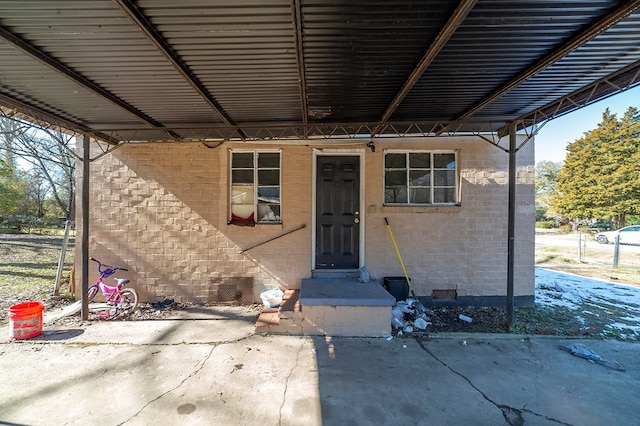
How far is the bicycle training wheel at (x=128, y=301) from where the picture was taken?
4906 mm

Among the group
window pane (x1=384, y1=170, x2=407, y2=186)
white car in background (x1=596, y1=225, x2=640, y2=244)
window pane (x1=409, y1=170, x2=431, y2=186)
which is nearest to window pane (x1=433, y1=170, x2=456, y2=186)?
window pane (x1=409, y1=170, x2=431, y2=186)

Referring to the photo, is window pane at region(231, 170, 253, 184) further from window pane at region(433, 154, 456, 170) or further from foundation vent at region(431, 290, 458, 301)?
foundation vent at region(431, 290, 458, 301)

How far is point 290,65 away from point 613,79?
384cm

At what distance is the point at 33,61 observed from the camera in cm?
293

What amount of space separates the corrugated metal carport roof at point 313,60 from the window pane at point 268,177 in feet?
4.25

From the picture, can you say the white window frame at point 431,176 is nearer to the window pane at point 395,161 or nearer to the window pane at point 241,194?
the window pane at point 395,161

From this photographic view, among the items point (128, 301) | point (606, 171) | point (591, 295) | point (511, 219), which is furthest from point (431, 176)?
point (606, 171)

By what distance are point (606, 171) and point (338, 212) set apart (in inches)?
1019

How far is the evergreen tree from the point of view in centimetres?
1938

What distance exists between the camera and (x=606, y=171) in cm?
2036

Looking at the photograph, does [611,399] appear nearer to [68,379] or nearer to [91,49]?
[68,379]

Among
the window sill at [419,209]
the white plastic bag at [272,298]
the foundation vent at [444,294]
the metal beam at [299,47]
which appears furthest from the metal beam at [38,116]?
the foundation vent at [444,294]

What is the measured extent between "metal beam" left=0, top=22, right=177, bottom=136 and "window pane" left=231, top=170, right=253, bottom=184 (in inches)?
73.5

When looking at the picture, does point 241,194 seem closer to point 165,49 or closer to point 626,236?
point 165,49
